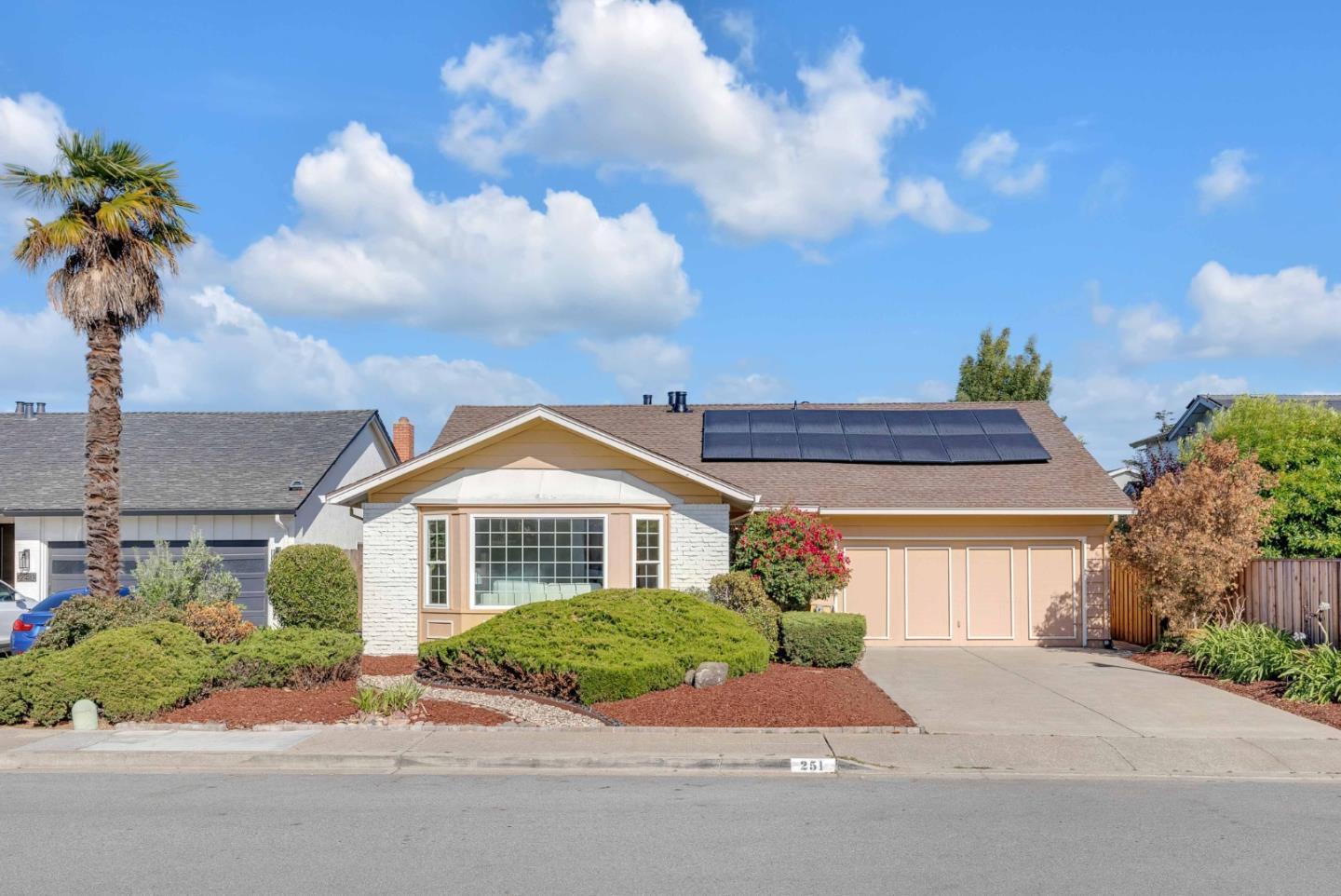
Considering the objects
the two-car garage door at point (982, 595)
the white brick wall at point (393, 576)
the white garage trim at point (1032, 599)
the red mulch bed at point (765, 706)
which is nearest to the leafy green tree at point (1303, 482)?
the white garage trim at point (1032, 599)

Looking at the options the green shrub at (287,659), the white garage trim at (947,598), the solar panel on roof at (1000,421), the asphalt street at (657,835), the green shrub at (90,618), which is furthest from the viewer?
the solar panel on roof at (1000,421)

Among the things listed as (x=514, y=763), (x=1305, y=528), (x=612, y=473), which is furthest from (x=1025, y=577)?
(x=514, y=763)

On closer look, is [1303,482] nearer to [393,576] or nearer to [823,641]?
[823,641]

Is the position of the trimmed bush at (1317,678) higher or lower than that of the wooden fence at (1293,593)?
lower

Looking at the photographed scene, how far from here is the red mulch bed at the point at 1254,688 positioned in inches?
528

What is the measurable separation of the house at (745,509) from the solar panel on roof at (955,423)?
0.06m

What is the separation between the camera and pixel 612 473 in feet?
62.8

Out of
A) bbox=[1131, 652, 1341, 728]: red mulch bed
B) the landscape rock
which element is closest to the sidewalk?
bbox=[1131, 652, 1341, 728]: red mulch bed

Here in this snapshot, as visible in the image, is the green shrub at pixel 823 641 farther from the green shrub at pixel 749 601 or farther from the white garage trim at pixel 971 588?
the white garage trim at pixel 971 588

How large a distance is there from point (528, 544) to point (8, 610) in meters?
9.65

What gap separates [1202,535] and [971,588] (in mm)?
4754

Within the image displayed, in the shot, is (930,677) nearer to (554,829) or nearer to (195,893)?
(554,829)

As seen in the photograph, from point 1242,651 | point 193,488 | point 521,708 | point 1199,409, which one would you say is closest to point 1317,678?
point 1242,651

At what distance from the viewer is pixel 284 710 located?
13.1 meters
